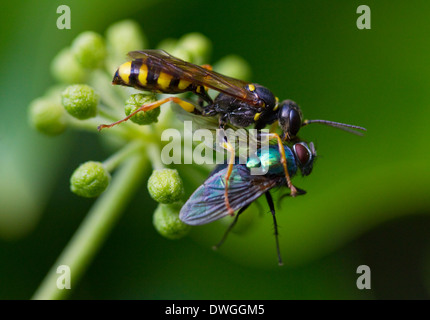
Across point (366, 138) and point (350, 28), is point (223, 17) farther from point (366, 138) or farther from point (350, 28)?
point (366, 138)

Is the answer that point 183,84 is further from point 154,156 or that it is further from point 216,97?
point 154,156

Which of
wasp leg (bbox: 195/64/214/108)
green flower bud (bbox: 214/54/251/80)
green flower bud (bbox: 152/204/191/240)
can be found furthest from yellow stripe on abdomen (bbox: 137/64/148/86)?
green flower bud (bbox: 214/54/251/80)

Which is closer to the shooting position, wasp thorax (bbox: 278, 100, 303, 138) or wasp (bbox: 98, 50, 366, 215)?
wasp (bbox: 98, 50, 366, 215)

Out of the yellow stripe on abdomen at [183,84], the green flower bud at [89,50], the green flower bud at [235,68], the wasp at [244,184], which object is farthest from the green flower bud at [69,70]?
the wasp at [244,184]

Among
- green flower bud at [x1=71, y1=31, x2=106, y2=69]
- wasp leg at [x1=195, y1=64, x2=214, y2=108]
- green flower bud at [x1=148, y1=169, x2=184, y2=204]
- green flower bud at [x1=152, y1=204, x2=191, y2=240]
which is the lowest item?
green flower bud at [x1=152, y1=204, x2=191, y2=240]

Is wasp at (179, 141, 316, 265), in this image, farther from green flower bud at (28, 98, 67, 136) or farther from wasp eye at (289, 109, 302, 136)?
green flower bud at (28, 98, 67, 136)
